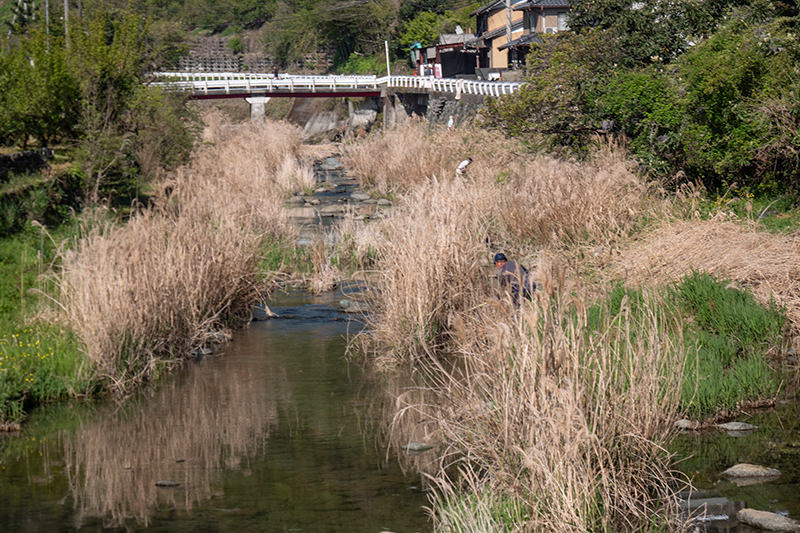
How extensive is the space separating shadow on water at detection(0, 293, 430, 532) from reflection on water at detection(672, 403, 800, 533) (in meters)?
2.39

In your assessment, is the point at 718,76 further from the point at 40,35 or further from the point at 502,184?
the point at 40,35

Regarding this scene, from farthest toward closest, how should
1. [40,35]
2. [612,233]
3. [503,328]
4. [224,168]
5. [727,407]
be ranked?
[224,168] < [40,35] < [612,233] < [727,407] < [503,328]

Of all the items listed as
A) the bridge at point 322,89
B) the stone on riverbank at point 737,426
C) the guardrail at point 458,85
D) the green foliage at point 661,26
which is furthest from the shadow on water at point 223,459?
the bridge at point 322,89

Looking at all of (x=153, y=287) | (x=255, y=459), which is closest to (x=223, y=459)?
(x=255, y=459)

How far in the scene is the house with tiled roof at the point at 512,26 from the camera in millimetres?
67625

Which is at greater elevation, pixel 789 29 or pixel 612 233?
pixel 789 29

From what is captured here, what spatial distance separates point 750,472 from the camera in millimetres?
8367

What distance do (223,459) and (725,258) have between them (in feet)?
25.1

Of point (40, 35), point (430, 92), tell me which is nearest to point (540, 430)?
point (40, 35)

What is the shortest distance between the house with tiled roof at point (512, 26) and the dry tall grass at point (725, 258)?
47.8 m

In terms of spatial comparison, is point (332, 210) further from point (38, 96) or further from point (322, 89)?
point (322, 89)

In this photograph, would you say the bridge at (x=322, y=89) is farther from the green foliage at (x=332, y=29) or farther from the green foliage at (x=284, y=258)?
the green foliage at (x=284, y=258)

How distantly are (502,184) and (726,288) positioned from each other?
981cm

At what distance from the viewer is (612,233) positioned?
1673 cm
